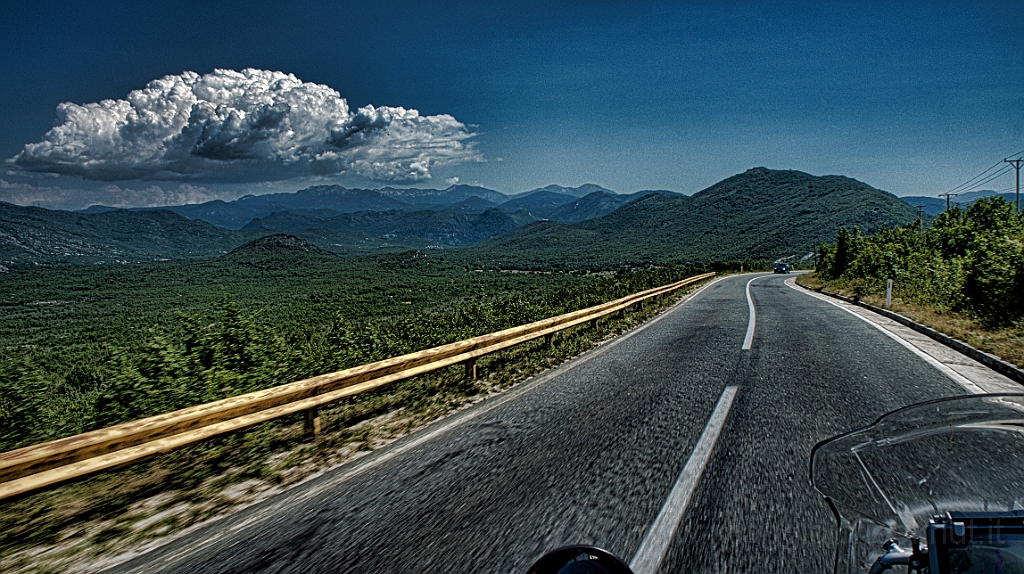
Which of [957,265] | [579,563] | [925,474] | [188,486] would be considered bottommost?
[188,486]

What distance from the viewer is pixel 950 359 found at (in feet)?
25.4

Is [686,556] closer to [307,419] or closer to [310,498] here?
[310,498]

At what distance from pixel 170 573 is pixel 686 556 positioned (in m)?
A: 2.93

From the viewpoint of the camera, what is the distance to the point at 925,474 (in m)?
1.48

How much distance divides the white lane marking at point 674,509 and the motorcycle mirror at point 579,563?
50.5 inches

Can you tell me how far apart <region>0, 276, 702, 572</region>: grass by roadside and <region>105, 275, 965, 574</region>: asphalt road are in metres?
0.32

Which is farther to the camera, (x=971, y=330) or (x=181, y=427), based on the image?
(x=971, y=330)

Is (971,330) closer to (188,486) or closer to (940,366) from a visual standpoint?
(940,366)

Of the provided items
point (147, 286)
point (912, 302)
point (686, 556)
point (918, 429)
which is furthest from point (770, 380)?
point (147, 286)

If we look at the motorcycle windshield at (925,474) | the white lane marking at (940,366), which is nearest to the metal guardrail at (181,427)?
the motorcycle windshield at (925,474)

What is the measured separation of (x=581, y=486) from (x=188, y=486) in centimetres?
330

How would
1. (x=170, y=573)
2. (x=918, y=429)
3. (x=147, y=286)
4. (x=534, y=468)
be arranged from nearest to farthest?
(x=918, y=429), (x=170, y=573), (x=534, y=468), (x=147, y=286)

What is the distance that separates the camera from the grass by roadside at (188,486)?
3244 mm

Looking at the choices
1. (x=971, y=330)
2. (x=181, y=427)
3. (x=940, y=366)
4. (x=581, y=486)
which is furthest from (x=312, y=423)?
(x=971, y=330)
